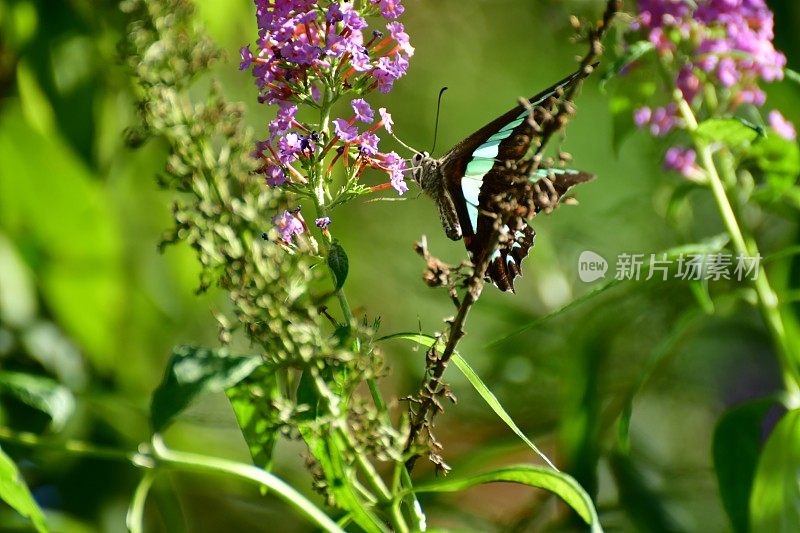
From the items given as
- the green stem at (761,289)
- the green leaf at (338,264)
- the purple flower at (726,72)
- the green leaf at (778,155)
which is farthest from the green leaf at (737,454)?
the green leaf at (338,264)

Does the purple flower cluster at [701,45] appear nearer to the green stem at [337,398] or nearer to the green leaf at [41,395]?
the green stem at [337,398]

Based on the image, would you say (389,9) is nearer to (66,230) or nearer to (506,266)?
(506,266)

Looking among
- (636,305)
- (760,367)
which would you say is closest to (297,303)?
(636,305)

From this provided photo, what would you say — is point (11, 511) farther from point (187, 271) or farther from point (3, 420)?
point (187, 271)

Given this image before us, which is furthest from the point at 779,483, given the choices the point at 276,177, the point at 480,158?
the point at 276,177

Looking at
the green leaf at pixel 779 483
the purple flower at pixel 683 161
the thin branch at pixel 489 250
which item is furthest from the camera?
the purple flower at pixel 683 161
